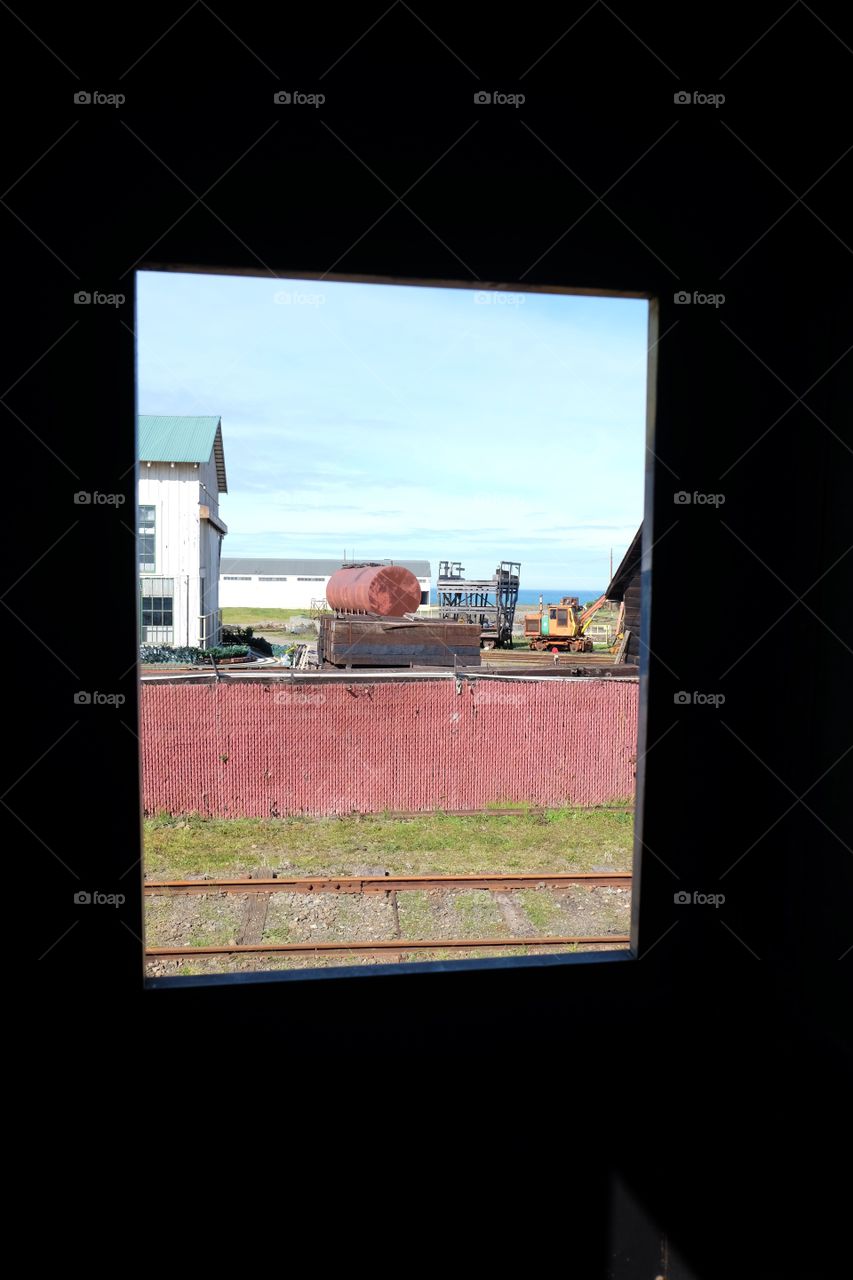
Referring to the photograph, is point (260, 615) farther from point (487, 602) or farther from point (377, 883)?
point (377, 883)

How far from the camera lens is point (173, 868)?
23.1 feet

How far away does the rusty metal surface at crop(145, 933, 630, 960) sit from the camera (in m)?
4.71

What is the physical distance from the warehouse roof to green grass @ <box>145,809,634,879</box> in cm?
4071

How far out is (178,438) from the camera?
17828 mm

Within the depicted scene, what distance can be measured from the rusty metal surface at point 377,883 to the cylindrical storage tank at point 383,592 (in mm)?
7883

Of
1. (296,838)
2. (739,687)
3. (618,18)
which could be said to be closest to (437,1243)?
(739,687)

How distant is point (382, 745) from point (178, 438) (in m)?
11.6

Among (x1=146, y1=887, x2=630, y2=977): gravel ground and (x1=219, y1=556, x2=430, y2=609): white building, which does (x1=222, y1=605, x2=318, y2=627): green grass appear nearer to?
(x1=219, y1=556, x2=430, y2=609): white building

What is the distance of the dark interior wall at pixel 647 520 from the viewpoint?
1.31m

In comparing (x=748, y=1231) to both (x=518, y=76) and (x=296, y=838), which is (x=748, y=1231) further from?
(x=296, y=838)

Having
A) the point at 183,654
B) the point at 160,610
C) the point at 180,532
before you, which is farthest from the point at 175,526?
the point at 183,654

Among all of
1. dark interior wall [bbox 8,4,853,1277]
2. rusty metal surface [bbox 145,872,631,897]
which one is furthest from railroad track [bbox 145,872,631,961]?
dark interior wall [bbox 8,4,853,1277]

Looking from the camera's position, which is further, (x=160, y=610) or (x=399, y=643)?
(x=160, y=610)

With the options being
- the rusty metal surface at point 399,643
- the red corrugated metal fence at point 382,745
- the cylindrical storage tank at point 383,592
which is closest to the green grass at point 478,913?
Answer: the red corrugated metal fence at point 382,745
